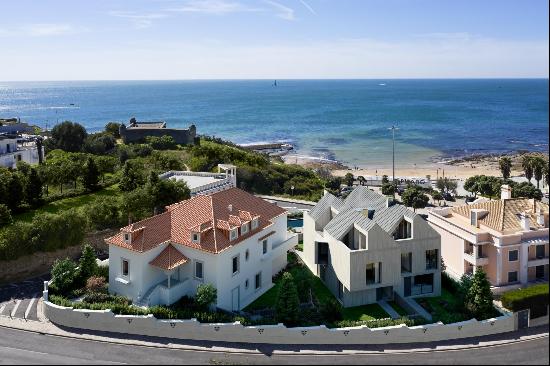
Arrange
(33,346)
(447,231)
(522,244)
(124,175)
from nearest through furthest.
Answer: (33,346)
(522,244)
(447,231)
(124,175)

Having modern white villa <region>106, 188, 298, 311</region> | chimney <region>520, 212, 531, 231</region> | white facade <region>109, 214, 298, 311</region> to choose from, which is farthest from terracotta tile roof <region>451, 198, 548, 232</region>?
white facade <region>109, 214, 298, 311</region>

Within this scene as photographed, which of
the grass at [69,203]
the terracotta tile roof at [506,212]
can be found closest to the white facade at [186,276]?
the grass at [69,203]

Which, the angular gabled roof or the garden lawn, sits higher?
the angular gabled roof

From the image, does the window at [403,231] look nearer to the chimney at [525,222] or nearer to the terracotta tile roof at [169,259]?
the chimney at [525,222]

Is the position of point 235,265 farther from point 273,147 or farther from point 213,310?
point 273,147

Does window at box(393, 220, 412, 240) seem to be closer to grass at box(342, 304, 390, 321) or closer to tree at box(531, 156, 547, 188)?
grass at box(342, 304, 390, 321)

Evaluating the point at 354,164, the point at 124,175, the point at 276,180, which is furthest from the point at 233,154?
the point at 354,164

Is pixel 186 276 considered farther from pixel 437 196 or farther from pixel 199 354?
pixel 437 196
